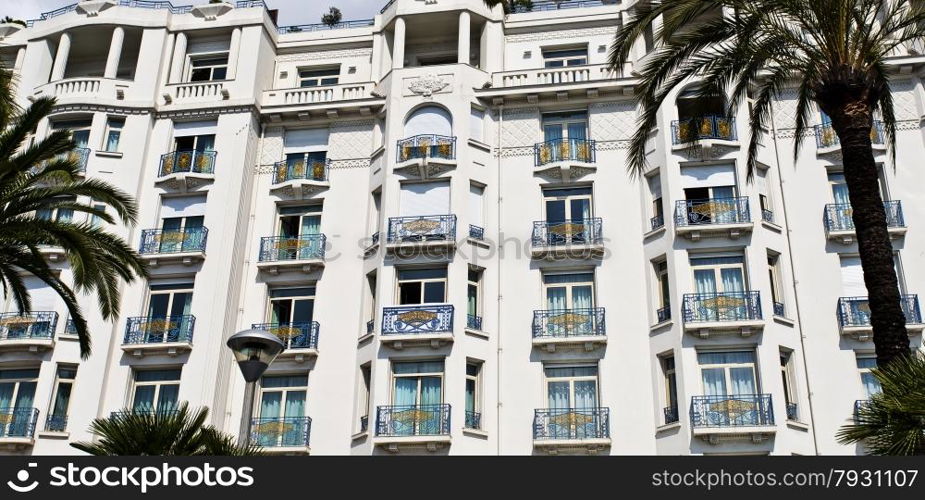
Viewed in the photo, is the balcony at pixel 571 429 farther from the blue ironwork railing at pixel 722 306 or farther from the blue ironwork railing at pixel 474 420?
the blue ironwork railing at pixel 722 306

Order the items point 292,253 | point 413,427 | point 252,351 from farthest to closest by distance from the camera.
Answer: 1. point 292,253
2. point 413,427
3. point 252,351

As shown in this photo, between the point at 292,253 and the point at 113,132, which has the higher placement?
the point at 113,132

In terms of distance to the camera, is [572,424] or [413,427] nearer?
[413,427]

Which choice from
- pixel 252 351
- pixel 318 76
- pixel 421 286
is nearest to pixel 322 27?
pixel 318 76

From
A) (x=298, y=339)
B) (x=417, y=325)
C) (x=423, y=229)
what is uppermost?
(x=423, y=229)

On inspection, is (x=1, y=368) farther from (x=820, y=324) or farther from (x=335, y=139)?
(x=820, y=324)

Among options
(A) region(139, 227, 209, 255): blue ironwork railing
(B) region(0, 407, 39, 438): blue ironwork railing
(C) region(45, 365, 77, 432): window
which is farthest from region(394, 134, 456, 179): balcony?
(B) region(0, 407, 39, 438): blue ironwork railing

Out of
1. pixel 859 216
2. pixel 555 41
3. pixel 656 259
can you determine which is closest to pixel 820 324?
pixel 656 259

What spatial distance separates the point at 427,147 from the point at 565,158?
167 inches

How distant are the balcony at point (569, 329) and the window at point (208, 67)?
14.3 metres

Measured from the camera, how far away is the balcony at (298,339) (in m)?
27.9

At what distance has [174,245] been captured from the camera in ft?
97.8

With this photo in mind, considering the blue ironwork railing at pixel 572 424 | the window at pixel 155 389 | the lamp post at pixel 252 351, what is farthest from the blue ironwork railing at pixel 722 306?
the window at pixel 155 389

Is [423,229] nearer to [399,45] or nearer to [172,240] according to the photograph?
[399,45]
